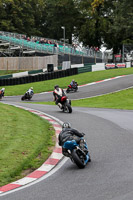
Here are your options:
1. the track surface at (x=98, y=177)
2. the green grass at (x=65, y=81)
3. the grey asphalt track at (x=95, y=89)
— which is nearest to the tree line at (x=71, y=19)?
the green grass at (x=65, y=81)

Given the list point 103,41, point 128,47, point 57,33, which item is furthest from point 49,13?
point 128,47

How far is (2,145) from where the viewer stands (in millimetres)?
10078

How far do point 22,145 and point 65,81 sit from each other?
28663 millimetres

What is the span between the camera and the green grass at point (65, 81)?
118 ft

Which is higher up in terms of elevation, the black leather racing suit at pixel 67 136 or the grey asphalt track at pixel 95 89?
the black leather racing suit at pixel 67 136

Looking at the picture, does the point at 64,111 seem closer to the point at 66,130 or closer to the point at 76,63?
the point at 66,130

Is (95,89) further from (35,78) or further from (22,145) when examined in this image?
(22,145)

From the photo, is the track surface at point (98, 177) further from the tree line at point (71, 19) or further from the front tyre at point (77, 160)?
the tree line at point (71, 19)

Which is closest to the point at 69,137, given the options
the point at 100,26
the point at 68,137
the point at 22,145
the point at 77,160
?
the point at 68,137

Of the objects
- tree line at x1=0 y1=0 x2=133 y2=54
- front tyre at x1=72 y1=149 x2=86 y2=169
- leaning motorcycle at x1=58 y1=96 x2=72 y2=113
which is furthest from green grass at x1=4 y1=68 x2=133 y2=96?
front tyre at x1=72 y1=149 x2=86 y2=169

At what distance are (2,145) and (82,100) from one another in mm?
18385

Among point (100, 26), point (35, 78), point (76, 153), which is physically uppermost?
point (100, 26)

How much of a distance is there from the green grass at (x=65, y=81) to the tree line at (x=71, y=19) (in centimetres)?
2071

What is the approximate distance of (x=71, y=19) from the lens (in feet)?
241
